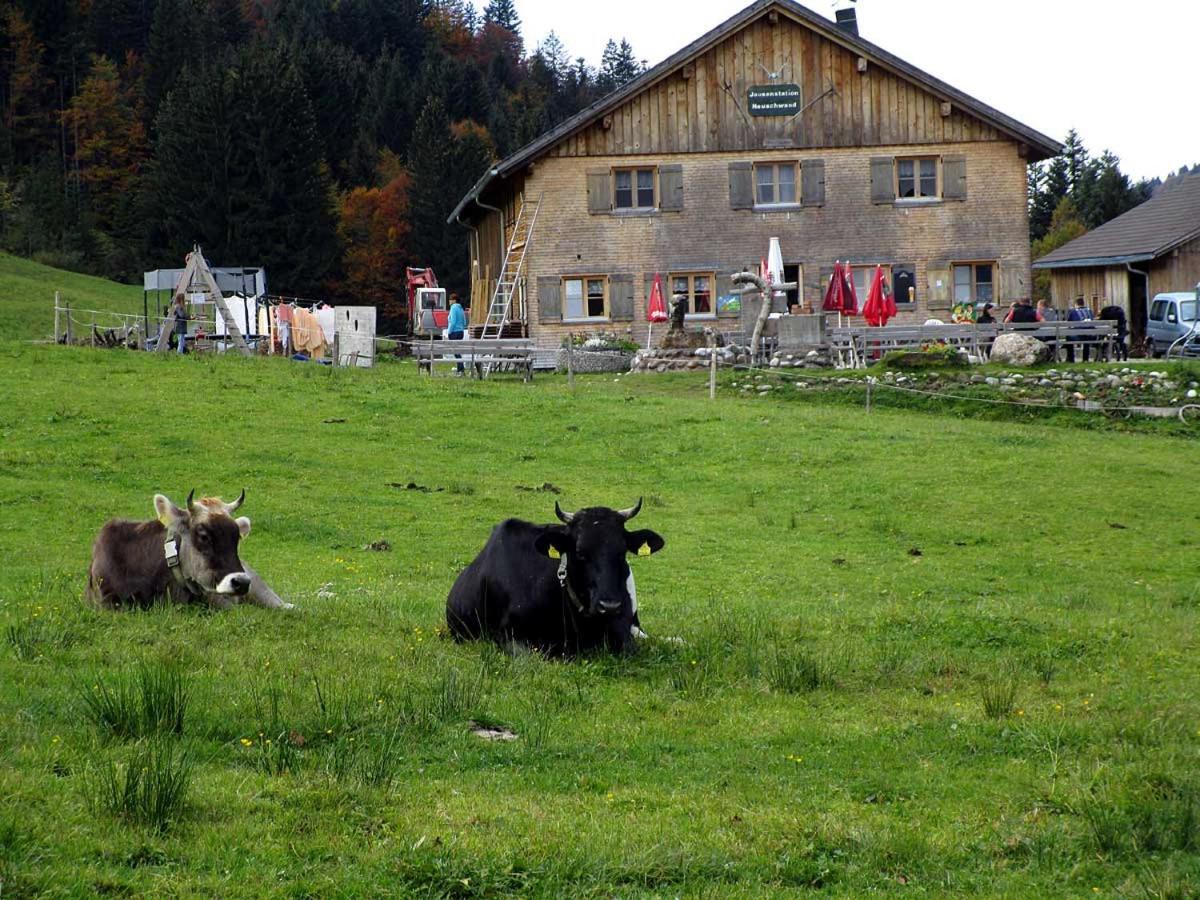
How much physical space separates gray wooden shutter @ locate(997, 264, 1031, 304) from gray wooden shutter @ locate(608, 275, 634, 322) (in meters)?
11.4

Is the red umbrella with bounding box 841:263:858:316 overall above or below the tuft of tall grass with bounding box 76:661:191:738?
above

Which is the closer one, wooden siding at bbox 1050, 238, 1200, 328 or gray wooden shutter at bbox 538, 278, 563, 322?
gray wooden shutter at bbox 538, 278, 563, 322

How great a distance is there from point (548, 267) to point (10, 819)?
39421 millimetres

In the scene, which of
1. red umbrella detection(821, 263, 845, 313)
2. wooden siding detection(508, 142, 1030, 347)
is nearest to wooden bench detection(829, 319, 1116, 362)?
red umbrella detection(821, 263, 845, 313)

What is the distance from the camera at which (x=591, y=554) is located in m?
10.1

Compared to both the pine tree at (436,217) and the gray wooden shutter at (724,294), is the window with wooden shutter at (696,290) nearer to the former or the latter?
the gray wooden shutter at (724,294)

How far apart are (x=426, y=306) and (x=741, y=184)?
17256 millimetres

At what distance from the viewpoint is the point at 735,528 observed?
18219mm

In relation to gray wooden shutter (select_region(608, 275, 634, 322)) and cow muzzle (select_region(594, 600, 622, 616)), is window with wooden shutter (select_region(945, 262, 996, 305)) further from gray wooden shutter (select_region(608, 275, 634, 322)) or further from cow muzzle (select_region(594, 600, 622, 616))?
cow muzzle (select_region(594, 600, 622, 616))

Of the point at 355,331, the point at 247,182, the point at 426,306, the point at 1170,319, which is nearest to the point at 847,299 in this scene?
the point at 1170,319

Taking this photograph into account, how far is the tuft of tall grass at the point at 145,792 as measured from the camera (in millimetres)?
5867

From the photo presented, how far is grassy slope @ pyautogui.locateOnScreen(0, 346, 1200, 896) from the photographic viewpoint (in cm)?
583

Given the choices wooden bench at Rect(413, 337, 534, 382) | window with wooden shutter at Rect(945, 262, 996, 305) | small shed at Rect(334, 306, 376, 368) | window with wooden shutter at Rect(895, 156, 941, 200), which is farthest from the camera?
window with wooden shutter at Rect(945, 262, 996, 305)

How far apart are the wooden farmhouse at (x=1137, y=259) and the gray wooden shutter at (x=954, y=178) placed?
8824 millimetres
